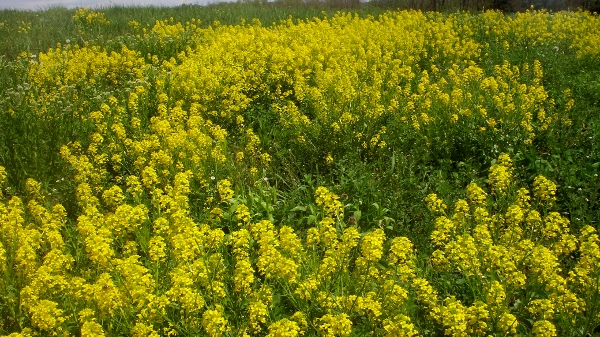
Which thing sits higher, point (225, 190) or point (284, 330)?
point (225, 190)

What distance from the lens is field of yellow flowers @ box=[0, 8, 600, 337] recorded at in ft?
9.62

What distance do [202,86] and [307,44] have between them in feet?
10.0

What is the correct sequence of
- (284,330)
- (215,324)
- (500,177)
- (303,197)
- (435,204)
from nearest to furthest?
(284,330) < (215,324) < (435,204) < (500,177) < (303,197)

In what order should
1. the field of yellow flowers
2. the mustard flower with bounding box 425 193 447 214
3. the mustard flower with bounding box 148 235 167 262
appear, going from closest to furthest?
the field of yellow flowers, the mustard flower with bounding box 148 235 167 262, the mustard flower with bounding box 425 193 447 214

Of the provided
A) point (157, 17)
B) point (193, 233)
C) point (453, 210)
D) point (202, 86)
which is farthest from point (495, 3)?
point (193, 233)

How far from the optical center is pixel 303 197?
15.6 feet

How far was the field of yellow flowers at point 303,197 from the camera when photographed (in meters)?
2.93

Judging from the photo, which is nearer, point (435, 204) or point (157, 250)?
point (157, 250)

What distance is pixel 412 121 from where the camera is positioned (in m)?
5.72

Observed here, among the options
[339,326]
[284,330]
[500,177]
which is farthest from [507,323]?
[500,177]

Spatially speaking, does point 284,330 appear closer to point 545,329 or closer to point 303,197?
point 545,329

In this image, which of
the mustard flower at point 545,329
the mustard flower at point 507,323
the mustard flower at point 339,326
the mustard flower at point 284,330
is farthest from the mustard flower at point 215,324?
the mustard flower at point 545,329

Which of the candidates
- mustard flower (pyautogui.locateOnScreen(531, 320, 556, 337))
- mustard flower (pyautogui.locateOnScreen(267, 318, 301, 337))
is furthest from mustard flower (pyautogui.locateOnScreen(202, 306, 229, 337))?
mustard flower (pyautogui.locateOnScreen(531, 320, 556, 337))

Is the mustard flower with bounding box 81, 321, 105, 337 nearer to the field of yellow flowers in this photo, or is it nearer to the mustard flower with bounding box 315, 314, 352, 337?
the field of yellow flowers
